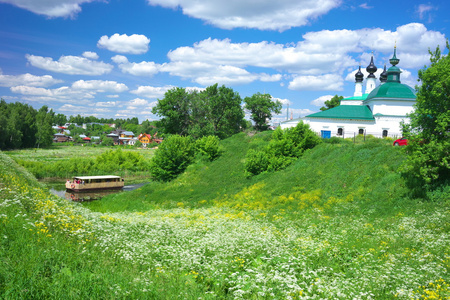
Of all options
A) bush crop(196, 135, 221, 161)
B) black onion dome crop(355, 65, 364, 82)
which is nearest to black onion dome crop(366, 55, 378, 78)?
black onion dome crop(355, 65, 364, 82)

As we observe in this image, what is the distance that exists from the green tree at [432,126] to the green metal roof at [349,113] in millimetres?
28258

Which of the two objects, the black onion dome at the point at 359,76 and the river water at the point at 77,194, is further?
the black onion dome at the point at 359,76

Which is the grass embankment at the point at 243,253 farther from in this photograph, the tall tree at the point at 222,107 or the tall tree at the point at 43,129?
the tall tree at the point at 43,129

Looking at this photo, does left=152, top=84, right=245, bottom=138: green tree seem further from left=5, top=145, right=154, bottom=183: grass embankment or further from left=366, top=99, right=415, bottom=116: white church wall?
left=366, top=99, right=415, bottom=116: white church wall

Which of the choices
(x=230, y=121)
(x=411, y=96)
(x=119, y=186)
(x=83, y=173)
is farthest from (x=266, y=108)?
(x=83, y=173)

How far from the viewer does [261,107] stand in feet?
184

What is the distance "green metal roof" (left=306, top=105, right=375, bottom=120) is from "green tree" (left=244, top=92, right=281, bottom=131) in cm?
1160

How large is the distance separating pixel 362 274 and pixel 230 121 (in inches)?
1877

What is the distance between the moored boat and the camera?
143 feet

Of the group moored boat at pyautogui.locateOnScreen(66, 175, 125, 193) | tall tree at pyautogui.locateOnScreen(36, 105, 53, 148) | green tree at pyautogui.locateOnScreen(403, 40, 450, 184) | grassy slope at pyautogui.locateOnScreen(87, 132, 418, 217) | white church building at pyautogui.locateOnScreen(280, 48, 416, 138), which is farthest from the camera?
tall tree at pyautogui.locateOnScreen(36, 105, 53, 148)

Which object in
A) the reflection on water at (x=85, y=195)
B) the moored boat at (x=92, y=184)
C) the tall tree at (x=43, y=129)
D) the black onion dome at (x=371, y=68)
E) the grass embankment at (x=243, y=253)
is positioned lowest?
the reflection on water at (x=85, y=195)

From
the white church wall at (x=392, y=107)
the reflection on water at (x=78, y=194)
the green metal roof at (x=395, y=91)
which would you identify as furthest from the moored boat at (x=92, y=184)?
the green metal roof at (x=395, y=91)

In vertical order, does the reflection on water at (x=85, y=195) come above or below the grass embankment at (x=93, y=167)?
below

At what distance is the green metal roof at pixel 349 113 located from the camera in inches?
1741
